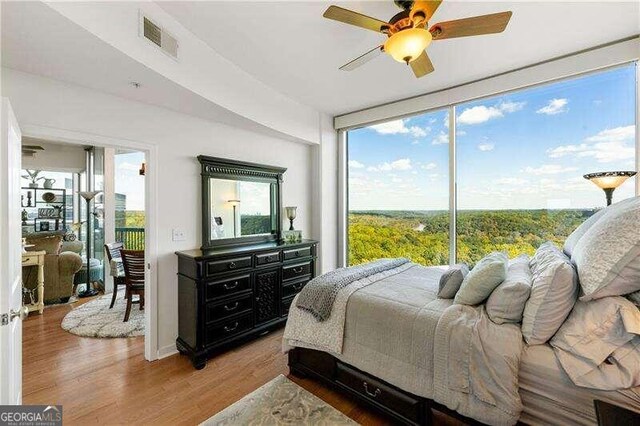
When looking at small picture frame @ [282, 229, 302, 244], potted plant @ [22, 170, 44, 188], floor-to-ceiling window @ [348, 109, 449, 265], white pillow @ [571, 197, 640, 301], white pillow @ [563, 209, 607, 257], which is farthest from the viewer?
potted plant @ [22, 170, 44, 188]

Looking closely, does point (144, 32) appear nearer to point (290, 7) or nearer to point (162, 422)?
point (290, 7)

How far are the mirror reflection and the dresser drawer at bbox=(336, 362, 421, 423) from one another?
1934 millimetres

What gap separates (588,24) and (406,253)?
2.87 metres

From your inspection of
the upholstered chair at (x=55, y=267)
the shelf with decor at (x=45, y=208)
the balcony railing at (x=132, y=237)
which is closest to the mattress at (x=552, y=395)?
the upholstered chair at (x=55, y=267)

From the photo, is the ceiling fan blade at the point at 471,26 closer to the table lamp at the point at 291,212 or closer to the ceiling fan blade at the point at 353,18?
the ceiling fan blade at the point at 353,18

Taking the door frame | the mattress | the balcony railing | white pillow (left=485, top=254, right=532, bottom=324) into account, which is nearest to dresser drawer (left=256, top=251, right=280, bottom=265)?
the door frame

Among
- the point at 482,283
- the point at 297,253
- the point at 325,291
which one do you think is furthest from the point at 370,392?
the point at 297,253

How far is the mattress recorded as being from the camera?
1.23 metres

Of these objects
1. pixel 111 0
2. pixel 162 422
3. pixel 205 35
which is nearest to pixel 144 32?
pixel 111 0

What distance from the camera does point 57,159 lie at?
17.5ft

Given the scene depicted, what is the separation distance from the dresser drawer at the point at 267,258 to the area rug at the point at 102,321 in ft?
5.31

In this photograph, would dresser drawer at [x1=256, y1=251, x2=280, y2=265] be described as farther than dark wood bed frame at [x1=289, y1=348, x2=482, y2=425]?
Yes

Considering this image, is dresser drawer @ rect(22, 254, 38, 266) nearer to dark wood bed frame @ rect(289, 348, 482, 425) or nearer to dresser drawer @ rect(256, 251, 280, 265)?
dresser drawer @ rect(256, 251, 280, 265)

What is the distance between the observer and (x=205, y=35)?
2.31m
